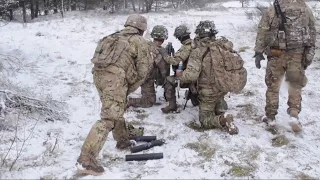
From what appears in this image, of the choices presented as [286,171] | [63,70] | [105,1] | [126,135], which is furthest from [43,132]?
[105,1]

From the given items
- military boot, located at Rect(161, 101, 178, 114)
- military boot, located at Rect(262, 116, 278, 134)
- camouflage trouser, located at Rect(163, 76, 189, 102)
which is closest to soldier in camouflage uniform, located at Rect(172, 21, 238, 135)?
military boot, located at Rect(262, 116, 278, 134)

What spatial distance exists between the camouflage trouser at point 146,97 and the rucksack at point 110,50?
239 cm

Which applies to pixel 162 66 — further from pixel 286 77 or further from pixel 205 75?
pixel 286 77

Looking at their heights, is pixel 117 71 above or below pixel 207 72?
above

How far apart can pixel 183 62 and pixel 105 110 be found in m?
2.24

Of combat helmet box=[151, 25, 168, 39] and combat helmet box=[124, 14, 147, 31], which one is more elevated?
combat helmet box=[124, 14, 147, 31]

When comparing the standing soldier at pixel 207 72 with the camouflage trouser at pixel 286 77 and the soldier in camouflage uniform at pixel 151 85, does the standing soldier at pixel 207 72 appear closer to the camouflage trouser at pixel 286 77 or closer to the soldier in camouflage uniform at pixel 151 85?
the camouflage trouser at pixel 286 77

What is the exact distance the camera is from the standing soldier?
17.9ft

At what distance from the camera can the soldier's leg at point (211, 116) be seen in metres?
5.38

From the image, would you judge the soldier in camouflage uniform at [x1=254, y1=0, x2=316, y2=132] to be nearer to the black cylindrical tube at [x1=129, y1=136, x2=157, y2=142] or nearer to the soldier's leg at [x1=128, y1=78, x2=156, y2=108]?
the black cylindrical tube at [x1=129, y1=136, x2=157, y2=142]

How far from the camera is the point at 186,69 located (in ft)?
18.5

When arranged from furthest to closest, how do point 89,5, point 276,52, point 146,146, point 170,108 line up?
1. point 89,5
2. point 170,108
3. point 276,52
4. point 146,146

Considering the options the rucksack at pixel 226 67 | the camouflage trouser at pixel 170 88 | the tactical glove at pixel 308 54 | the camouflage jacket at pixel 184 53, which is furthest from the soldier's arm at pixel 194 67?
the tactical glove at pixel 308 54

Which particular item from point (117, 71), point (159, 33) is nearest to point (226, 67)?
point (159, 33)
